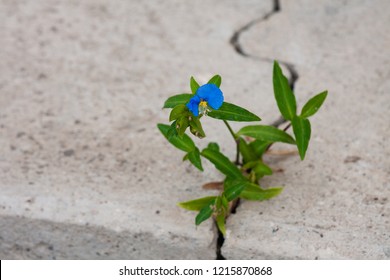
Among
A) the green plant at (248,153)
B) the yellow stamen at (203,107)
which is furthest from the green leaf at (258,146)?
the yellow stamen at (203,107)

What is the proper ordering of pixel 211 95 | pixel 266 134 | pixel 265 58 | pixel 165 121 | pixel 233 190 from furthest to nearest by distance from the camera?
pixel 265 58
pixel 165 121
pixel 266 134
pixel 233 190
pixel 211 95

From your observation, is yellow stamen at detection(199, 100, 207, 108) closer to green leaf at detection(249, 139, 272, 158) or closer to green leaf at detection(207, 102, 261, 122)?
green leaf at detection(207, 102, 261, 122)

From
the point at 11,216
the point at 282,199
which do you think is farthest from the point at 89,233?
the point at 282,199

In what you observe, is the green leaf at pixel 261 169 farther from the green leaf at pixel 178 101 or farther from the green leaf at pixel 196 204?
the green leaf at pixel 178 101

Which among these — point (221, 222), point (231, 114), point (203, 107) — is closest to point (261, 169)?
point (221, 222)

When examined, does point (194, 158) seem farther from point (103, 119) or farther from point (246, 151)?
point (103, 119)

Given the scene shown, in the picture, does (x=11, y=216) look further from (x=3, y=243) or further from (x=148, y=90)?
(x=148, y=90)
